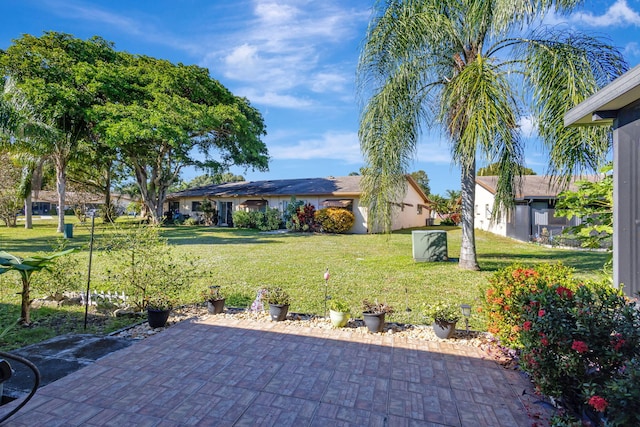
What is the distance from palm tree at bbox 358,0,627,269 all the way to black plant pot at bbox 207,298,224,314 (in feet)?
13.8

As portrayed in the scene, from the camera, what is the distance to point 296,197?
23578mm

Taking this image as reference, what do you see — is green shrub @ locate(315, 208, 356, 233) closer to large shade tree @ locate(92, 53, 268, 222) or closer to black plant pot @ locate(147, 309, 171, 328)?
large shade tree @ locate(92, 53, 268, 222)

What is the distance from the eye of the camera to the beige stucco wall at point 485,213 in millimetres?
21523

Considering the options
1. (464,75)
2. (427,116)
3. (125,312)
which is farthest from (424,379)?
(427,116)

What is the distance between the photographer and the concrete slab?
10.8 ft

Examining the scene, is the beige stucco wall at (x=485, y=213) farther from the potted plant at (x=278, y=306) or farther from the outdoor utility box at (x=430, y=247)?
the potted plant at (x=278, y=306)

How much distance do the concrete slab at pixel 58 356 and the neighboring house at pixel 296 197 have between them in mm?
17226

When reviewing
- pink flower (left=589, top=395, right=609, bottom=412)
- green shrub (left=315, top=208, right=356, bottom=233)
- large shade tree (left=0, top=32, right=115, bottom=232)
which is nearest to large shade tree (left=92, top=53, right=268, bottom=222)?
large shade tree (left=0, top=32, right=115, bottom=232)

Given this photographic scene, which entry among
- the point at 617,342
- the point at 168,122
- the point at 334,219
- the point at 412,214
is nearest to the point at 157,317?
the point at 617,342

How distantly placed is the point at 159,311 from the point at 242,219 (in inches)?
780

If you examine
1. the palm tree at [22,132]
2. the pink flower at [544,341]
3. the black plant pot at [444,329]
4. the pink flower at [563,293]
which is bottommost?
the black plant pot at [444,329]

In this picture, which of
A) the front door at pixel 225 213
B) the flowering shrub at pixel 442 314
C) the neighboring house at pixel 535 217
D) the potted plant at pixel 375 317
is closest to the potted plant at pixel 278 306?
the potted plant at pixel 375 317

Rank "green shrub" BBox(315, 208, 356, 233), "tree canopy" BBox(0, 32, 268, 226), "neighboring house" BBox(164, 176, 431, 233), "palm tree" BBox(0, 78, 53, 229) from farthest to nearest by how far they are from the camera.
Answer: "neighboring house" BBox(164, 176, 431, 233)
"green shrub" BBox(315, 208, 356, 233)
"tree canopy" BBox(0, 32, 268, 226)
"palm tree" BBox(0, 78, 53, 229)

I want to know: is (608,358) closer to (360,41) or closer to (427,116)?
(427,116)
